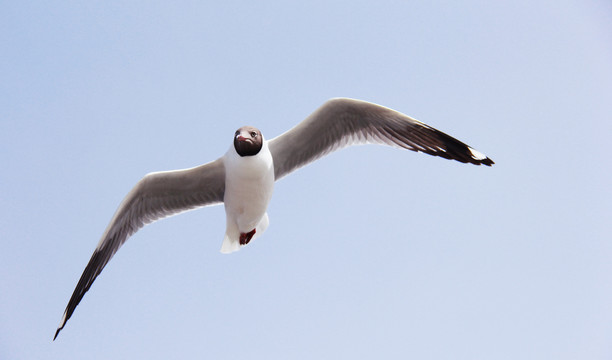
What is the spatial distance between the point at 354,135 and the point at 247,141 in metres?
0.85

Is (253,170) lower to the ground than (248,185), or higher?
higher

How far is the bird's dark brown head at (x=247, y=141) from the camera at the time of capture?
4215 mm

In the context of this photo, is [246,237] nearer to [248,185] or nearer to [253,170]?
[248,185]

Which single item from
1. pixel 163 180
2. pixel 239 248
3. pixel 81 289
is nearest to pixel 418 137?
pixel 239 248

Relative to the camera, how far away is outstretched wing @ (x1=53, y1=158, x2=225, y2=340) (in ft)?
14.9

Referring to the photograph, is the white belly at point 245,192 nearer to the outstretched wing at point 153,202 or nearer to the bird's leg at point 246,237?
the bird's leg at point 246,237

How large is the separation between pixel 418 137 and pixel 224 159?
140 centimetres

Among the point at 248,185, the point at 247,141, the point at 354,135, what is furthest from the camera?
the point at 354,135

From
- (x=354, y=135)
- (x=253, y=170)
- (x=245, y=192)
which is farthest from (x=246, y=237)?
(x=354, y=135)

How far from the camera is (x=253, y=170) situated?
426cm

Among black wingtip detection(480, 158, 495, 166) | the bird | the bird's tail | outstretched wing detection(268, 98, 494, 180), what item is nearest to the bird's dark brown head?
the bird

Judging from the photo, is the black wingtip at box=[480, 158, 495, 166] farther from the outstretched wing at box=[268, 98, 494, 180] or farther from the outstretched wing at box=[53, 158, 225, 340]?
the outstretched wing at box=[53, 158, 225, 340]

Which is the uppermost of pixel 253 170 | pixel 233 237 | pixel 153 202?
pixel 253 170

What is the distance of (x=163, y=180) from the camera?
4539 mm
